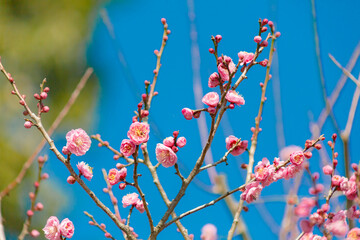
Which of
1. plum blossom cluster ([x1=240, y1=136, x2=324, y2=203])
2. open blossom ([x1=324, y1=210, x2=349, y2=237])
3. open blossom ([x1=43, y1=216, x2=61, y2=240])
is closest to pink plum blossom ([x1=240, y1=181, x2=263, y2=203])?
plum blossom cluster ([x1=240, y1=136, x2=324, y2=203])

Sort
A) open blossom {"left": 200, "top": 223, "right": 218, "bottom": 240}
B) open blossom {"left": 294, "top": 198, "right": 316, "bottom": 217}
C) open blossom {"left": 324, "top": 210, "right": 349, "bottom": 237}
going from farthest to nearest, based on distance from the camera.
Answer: open blossom {"left": 200, "top": 223, "right": 218, "bottom": 240}, open blossom {"left": 294, "top": 198, "right": 316, "bottom": 217}, open blossom {"left": 324, "top": 210, "right": 349, "bottom": 237}

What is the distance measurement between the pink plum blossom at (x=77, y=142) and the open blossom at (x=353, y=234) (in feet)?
1.51

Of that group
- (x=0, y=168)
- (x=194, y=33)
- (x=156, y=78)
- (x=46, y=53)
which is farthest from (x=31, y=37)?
(x=156, y=78)

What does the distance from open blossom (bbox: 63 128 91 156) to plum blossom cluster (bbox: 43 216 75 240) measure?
14 centimetres

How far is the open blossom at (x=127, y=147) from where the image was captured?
0.69 metres

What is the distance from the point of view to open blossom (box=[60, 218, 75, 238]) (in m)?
0.74

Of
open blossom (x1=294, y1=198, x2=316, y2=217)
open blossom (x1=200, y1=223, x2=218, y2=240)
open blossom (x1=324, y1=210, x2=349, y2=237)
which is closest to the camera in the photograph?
open blossom (x1=324, y1=210, x2=349, y2=237)

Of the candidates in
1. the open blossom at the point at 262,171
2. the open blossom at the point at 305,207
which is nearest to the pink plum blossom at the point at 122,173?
the open blossom at the point at 262,171

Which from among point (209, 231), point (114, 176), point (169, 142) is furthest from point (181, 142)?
point (209, 231)

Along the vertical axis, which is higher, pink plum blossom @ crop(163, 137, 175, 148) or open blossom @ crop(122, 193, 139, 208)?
pink plum blossom @ crop(163, 137, 175, 148)

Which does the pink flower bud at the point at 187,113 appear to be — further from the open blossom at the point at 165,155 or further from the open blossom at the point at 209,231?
the open blossom at the point at 209,231

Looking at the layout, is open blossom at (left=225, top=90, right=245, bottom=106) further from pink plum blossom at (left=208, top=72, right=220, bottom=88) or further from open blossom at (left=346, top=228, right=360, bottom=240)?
open blossom at (left=346, top=228, right=360, bottom=240)

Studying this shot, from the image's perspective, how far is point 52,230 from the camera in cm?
75

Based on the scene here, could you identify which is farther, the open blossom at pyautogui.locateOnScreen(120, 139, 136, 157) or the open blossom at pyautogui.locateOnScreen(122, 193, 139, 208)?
the open blossom at pyautogui.locateOnScreen(122, 193, 139, 208)
